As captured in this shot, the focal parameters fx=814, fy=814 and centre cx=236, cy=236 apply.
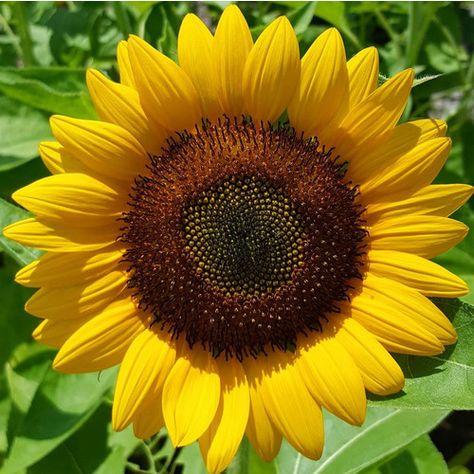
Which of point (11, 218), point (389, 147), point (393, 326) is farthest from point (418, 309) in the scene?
point (11, 218)

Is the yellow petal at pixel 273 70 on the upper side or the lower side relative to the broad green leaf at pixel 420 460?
upper

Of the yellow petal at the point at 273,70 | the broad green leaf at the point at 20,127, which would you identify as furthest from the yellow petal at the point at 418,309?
the broad green leaf at the point at 20,127

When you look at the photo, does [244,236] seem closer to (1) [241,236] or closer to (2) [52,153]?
(1) [241,236]

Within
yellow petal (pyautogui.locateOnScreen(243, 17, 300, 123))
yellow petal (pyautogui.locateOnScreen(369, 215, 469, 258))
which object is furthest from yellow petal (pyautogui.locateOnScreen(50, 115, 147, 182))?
yellow petal (pyautogui.locateOnScreen(369, 215, 469, 258))

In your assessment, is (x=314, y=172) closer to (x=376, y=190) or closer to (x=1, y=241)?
(x=376, y=190)

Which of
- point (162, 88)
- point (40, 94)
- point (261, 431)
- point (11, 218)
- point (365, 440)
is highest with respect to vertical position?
point (162, 88)

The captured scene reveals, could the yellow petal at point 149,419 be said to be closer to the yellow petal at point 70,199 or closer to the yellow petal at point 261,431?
the yellow petal at point 261,431
